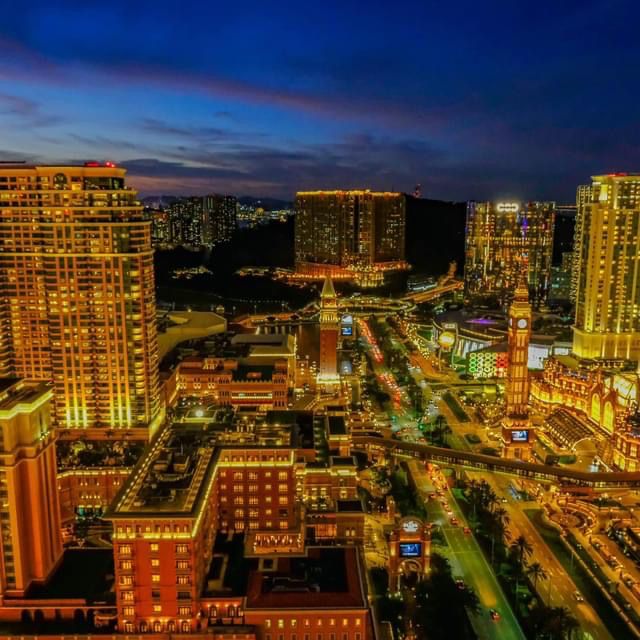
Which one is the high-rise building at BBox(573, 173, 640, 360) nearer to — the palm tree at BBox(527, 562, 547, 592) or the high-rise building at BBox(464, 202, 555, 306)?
the high-rise building at BBox(464, 202, 555, 306)

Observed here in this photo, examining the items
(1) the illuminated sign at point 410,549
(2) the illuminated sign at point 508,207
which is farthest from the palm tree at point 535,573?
(2) the illuminated sign at point 508,207

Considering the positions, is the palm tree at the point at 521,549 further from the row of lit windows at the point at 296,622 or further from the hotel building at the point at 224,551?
the row of lit windows at the point at 296,622

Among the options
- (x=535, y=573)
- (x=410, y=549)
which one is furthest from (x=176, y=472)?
(x=535, y=573)

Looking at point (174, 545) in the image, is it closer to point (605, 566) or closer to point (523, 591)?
point (523, 591)

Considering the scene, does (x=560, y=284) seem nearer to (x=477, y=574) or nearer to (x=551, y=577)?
(x=551, y=577)

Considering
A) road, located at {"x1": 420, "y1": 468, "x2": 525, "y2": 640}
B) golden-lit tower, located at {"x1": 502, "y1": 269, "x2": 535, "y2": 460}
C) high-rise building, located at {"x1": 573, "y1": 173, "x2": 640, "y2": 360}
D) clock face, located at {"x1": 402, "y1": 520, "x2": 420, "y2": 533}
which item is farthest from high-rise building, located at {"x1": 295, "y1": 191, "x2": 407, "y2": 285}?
clock face, located at {"x1": 402, "y1": 520, "x2": 420, "y2": 533}
